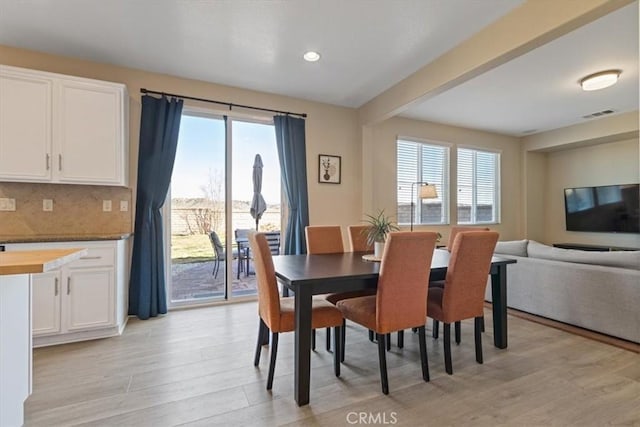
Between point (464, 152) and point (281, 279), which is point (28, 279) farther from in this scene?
point (464, 152)

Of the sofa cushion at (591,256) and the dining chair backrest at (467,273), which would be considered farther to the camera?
the sofa cushion at (591,256)

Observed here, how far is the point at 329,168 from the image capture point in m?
4.50

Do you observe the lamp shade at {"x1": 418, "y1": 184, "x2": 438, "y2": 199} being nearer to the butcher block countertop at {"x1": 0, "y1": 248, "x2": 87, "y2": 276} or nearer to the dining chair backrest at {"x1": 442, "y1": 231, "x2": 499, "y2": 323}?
the dining chair backrest at {"x1": 442, "y1": 231, "x2": 499, "y2": 323}

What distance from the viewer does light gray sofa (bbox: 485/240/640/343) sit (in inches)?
106

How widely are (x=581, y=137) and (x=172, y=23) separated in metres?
6.49

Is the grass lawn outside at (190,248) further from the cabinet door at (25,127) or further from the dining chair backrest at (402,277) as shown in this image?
the dining chair backrest at (402,277)

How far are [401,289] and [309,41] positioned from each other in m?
2.32

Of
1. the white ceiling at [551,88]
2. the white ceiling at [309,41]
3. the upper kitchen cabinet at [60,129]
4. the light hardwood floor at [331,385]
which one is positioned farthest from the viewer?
the white ceiling at [551,88]

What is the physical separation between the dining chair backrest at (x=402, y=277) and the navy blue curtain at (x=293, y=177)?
2.19 meters

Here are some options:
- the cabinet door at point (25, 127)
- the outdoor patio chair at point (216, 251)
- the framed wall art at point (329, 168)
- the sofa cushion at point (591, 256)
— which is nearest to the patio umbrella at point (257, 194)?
the outdoor patio chair at point (216, 251)

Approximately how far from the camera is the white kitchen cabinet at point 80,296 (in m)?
2.65

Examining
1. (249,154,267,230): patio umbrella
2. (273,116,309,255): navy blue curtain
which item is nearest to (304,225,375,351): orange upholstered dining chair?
(273,116,309,255): navy blue curtain

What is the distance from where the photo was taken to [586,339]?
280 cm

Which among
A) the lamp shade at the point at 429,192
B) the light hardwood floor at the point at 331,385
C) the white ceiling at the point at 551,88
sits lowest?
the light hardwood floor at the point at 331,385
